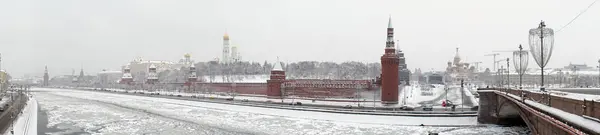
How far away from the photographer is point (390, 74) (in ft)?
129

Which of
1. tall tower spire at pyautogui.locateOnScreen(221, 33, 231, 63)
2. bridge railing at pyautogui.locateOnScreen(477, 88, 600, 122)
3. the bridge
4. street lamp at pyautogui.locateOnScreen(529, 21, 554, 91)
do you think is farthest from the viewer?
tall tower spire at pyautogui.locateOnScreen(221, 33, 231, 63)

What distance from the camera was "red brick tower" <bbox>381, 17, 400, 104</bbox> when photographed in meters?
39.0

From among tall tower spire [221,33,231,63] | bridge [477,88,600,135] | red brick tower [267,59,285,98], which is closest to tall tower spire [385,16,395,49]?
red brick tower [267,59,285,98]

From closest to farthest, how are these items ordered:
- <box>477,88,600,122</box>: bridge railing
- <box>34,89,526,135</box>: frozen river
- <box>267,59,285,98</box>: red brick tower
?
<box>477,88,600,122</box>: bridge railing, <box>34,89,526,135</box>: frozen river, <box>267,59,285,98</box>: red brick tower

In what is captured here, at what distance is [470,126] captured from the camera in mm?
26250

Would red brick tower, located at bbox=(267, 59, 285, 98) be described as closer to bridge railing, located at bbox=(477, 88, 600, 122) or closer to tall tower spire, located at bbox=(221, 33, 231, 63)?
bridge railing, located at bbox=(477, 88, 600, 122)

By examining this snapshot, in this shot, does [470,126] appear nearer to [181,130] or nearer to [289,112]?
[289,112]

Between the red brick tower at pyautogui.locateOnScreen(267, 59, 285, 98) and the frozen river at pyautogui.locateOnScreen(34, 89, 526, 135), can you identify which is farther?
the red brick tower at pyautogui.locateOnScreen(267, 59, 285, 98)

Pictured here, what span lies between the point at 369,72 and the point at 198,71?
36837mm

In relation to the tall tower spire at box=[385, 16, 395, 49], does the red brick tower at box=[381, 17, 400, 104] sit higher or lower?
lower

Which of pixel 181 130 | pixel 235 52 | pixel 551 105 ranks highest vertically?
pixel 235 52

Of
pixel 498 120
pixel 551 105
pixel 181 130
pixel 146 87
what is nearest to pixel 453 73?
pixel 146 87


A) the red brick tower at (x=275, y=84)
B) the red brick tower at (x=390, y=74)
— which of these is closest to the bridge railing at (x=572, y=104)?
the red brick tower at (x=390, y=74)

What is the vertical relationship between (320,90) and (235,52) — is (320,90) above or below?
below
